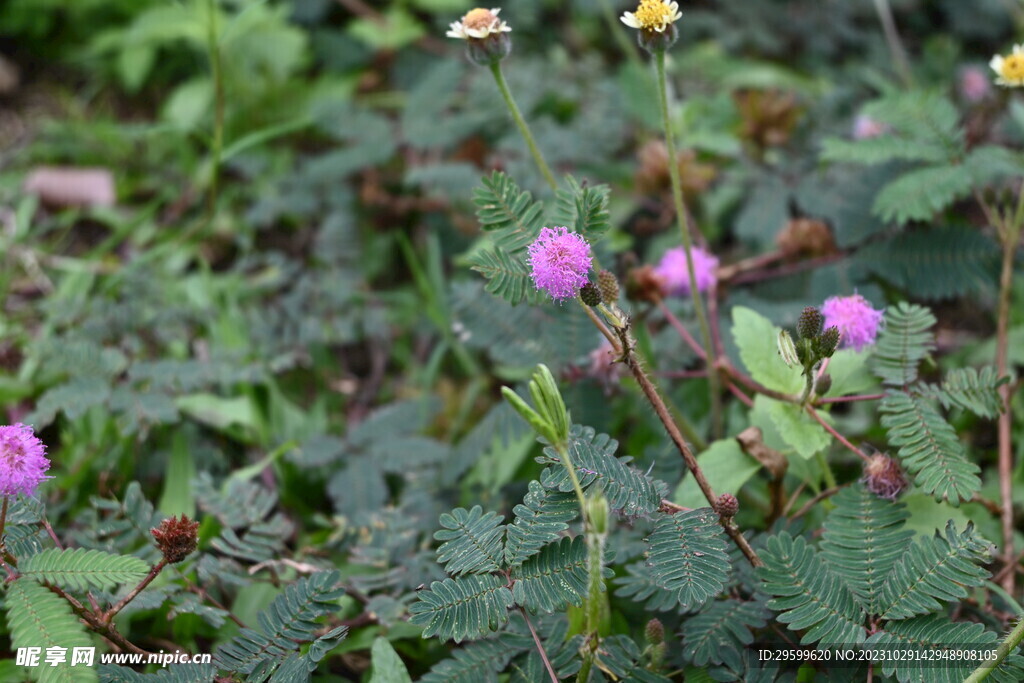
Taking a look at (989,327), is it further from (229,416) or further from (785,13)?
(229,416)

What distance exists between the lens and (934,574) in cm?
116

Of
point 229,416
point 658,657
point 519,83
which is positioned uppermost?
point 519,83

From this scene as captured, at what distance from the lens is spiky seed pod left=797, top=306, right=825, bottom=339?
1199 mm

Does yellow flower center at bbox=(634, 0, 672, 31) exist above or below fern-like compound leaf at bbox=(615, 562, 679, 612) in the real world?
above

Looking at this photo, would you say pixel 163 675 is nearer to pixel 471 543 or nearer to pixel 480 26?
pixel 471 543

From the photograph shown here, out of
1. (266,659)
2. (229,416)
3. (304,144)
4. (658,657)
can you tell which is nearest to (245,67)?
(304,144)

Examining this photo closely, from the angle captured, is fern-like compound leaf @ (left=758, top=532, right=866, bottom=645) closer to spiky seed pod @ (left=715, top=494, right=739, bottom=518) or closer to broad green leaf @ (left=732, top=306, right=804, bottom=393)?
spiky seed pod @ (left=715, top=494, right=739, bottom=518)

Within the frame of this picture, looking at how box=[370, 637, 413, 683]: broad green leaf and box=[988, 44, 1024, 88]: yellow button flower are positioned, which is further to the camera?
box=[988, 44, 1024, 88]: yellow button flower

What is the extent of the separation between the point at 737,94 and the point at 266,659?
238 cm

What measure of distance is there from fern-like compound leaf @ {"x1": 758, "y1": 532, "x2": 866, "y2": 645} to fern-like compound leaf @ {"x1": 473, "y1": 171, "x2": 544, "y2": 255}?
0.63 metres

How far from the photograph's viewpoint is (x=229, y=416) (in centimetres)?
190

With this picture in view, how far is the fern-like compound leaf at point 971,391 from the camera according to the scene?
132 cm

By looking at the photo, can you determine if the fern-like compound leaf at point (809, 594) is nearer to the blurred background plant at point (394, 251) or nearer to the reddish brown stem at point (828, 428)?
the blurred background plant at point (394, 251)

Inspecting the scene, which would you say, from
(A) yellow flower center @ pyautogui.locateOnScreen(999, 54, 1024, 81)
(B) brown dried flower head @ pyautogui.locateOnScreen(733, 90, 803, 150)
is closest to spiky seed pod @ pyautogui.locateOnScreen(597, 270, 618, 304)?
(A) yellow flower center @ pyautogui.locateOnScreen(999, 54, 1024, 81)
